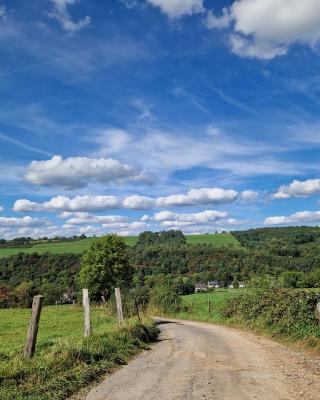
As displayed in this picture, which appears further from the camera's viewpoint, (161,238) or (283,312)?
(161,238)

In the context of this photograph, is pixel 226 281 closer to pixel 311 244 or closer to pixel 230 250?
pixel 230 250

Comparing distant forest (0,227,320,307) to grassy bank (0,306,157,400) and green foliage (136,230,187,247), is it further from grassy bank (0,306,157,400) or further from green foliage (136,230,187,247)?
grassy bank (0,306,157,400)

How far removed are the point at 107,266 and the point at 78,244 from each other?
329 feet

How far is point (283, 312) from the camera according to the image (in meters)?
21.3

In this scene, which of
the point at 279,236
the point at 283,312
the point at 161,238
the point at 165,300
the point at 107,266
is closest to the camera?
the point at 283,312

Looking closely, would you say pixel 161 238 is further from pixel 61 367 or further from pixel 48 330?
pixel 61 367

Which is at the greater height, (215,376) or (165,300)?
(215,376)

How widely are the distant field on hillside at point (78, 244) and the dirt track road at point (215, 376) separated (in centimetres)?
10019

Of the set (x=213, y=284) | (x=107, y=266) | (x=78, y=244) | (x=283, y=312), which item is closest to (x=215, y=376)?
(x=283, y=312)

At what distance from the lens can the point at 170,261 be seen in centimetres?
11956

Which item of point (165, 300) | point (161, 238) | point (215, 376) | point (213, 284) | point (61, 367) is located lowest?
point (213, 284)

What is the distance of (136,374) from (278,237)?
14539cm

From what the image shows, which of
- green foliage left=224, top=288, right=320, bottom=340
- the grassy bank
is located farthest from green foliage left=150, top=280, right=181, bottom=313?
the grassy bank

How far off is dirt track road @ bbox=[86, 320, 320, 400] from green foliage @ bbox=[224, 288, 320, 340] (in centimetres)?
197
